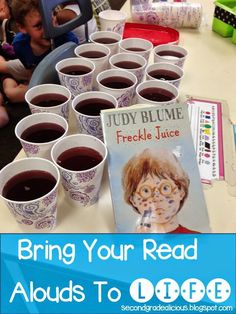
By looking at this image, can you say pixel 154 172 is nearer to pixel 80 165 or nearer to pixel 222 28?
pixel 80 165

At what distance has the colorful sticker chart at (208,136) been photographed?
2.90ft

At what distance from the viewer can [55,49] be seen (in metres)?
1.07

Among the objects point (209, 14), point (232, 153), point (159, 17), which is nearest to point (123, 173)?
point (232, 153)

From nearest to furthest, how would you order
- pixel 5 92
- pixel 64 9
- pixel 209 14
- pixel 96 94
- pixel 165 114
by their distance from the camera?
pixel 165 114
pixel 96 94
pixel 64 9
pixel 209 14
pixel 5 92

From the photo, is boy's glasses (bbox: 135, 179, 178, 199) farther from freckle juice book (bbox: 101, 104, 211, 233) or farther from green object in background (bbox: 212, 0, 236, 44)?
green object in background (bbox: 212, 0, 236, 44)

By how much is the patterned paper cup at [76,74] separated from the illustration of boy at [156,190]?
1.07 ft

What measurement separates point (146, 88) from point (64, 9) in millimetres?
697

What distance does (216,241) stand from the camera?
2.34 feet

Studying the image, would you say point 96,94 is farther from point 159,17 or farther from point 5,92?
point 5,92

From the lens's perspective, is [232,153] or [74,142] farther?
[232,153]

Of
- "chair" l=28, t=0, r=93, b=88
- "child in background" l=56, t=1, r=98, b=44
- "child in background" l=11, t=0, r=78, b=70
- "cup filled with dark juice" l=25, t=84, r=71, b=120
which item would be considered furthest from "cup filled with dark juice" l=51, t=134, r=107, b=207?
"child in background" l=11, t=0, r=78, b=70

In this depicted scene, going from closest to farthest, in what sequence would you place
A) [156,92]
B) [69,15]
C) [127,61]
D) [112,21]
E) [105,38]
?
[156,92] < [127,61] < [105,38] < [112,21] < [69,15]

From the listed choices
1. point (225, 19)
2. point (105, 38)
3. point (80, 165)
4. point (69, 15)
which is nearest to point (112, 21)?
point (105, 38)

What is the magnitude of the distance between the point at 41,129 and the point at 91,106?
0.14m
